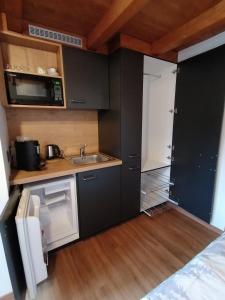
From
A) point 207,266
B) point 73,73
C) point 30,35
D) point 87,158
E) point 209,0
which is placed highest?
point 209,0

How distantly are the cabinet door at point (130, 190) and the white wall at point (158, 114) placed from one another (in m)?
0.21

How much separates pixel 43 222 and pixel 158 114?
84.2 inches

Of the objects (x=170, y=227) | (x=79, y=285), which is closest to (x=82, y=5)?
(x=79, y=285)

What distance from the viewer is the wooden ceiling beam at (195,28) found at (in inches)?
54.0

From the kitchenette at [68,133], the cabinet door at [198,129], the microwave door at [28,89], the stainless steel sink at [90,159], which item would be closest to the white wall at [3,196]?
the kitchenette at [68,133]

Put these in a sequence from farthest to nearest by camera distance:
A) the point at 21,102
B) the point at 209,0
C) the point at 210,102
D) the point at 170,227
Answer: the point at 170,227, the point at 210,102, the point at 21,102, the point at 209,0

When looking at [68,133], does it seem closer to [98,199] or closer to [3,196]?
[98,199]

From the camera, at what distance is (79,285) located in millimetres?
1396

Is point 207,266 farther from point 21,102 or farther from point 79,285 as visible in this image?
point 21,102

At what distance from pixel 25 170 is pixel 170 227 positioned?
1.89m

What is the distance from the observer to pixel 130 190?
2.10 metres

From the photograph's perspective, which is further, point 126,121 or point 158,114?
point 158,114

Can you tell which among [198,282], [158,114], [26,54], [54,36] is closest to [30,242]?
[198,282]

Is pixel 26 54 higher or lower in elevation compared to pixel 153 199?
higher
